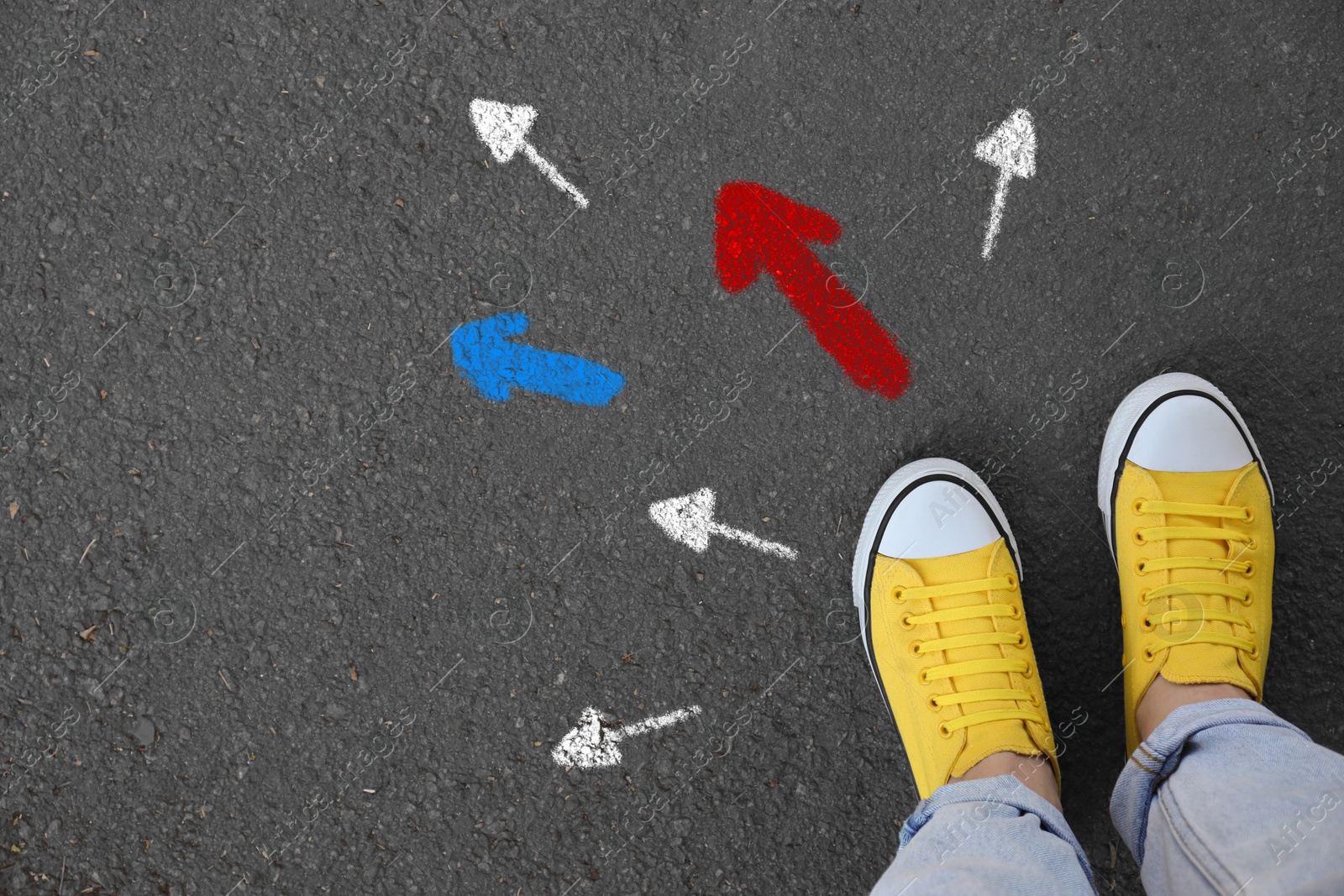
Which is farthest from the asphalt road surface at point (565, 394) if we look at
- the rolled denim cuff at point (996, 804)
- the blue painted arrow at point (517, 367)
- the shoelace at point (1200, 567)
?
the rolled denim cuff at point (996, 804)

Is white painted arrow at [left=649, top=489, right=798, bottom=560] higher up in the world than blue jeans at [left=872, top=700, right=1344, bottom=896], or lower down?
higher up

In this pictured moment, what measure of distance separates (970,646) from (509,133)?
1.72 metres

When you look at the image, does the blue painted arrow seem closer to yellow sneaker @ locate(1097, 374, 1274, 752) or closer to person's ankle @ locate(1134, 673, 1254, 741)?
yellow sneaker @ locate(1097, 374, 1274, 752)

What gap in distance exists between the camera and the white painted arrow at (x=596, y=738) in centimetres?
203

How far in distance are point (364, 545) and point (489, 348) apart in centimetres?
60

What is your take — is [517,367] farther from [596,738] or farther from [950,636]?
[950,636]

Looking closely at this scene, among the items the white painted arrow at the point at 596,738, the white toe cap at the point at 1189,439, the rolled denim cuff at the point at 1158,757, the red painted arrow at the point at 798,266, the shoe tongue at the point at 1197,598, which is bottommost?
the white painted arrow at the point at 596,738

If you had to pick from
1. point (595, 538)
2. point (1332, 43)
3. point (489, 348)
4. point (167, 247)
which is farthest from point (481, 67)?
point (1332, 43)

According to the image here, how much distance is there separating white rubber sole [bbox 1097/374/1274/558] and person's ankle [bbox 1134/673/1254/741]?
0.36 m

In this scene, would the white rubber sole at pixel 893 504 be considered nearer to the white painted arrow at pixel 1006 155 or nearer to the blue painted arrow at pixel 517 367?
the white painted arrow at pixel 1006 155

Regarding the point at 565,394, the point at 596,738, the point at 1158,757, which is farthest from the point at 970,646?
the point at 565,394

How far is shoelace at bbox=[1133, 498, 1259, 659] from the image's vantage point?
1.87 metres

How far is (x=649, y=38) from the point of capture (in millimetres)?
1970

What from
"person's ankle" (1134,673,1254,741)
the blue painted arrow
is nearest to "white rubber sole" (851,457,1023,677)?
"person's ankle" (1134,673,1254,741)
